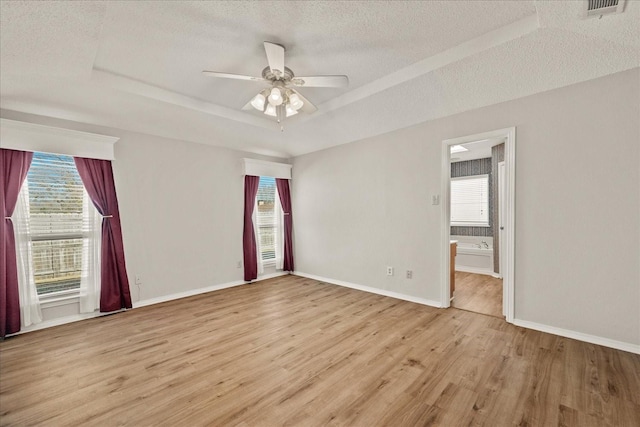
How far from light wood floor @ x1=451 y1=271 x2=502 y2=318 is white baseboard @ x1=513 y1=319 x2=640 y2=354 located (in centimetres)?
33

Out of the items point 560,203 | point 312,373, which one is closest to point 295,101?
point 312,373

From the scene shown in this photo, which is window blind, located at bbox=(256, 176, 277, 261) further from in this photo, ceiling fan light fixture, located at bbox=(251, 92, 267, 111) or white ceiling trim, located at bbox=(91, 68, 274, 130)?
ceiling fan light fixture, located at bbox=(251, 92, 267, 111)

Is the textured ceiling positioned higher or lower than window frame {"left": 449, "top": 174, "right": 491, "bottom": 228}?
higher

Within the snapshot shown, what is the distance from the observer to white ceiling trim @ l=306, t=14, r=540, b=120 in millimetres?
2136

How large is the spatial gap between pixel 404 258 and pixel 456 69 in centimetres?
250

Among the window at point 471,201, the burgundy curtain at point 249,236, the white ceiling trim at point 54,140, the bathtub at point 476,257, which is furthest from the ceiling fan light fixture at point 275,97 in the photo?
the window at point 471,201

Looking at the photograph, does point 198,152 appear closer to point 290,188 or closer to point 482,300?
point 290,188

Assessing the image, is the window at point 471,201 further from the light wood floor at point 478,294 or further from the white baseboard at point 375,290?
the white baseboard at point 375,290

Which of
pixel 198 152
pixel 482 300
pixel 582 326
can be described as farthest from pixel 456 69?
pixel 198 152

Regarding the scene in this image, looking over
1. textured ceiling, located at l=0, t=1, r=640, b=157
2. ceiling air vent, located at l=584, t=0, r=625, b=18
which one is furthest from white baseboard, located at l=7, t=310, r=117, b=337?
ceiling air vent, located at l=584, t=0, r=625, b=18

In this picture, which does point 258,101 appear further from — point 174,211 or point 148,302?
point 148,302

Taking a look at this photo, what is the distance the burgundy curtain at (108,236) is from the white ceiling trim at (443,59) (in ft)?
10.2

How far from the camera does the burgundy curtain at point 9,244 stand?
287 cm

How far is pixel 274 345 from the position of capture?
2.65 m
